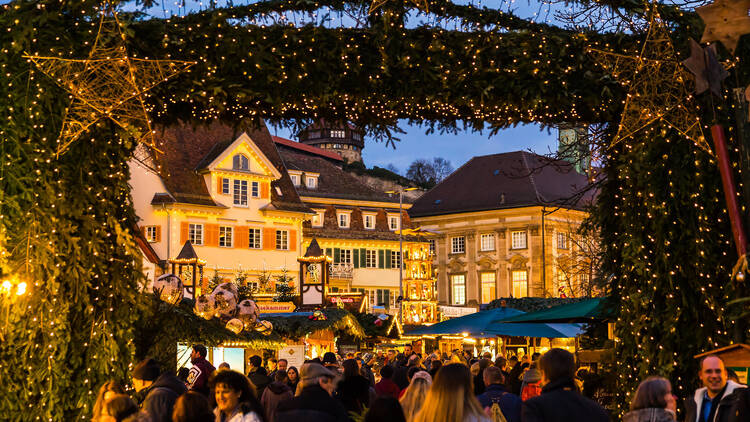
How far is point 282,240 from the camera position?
56.9 meters

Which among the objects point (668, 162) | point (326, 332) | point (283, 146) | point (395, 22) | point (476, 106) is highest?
point (283, 146)

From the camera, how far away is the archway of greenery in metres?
10.8

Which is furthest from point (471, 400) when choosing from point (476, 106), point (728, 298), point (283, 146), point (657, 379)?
point (283, 146)

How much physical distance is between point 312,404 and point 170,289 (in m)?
9.87

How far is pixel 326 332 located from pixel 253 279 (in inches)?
1027

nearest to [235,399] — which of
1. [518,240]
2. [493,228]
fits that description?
[518,240]

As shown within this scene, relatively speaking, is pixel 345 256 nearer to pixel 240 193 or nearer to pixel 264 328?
pixel 240 193

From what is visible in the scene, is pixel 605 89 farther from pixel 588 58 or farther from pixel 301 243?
pixel 301 243

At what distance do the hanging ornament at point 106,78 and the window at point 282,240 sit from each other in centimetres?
4538

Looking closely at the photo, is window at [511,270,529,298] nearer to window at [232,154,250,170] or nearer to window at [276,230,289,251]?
window at [276,230,289,251]

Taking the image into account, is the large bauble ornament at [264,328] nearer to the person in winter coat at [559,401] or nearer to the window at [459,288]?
the person in winter coat at [559,401]

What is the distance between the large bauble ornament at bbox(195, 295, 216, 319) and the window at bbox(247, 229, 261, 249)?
36.4 m

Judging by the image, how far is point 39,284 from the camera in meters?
10.7

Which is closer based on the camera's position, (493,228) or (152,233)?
(152,233)
